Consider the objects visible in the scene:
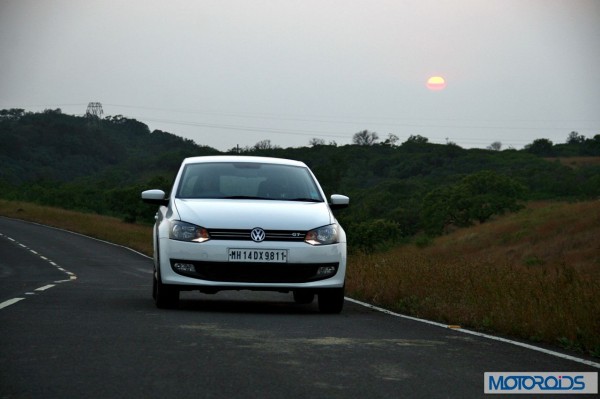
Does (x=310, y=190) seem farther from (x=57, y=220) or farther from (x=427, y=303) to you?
(x=57, y=220)

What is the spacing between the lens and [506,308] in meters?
11.2

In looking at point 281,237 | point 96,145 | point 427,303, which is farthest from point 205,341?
point 96,145

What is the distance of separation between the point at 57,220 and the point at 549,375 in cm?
7578

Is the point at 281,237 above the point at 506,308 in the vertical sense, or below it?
above

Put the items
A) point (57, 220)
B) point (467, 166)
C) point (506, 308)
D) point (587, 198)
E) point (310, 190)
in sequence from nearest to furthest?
1. point (506, 308)
2. point (310, 190)
3. point (57, 220)
4. point (587, 198)
5. point (467, 166)

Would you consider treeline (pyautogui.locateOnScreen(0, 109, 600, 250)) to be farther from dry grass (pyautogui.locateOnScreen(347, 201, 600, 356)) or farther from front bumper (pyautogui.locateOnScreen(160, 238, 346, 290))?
front bumper (pyautogui.locateOnScreen(160, 238, 346, 290))

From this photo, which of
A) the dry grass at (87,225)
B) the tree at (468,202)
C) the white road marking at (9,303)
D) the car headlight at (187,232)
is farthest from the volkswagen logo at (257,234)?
the tree at (468,202)

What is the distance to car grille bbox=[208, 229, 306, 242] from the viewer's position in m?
11.3

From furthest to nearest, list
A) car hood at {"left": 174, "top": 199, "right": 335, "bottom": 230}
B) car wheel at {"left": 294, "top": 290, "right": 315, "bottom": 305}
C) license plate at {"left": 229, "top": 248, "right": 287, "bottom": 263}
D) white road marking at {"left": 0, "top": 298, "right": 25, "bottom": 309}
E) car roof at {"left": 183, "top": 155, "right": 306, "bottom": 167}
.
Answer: car wheel at {"left": 294, "top": 290, "right": 315, "bottom": 305} → car roof at {"left": 183, "top": 155, "right": 306, "bottom": 167} → white road marking at {"left": 0, "top": 298, "right": 25, "bottom": 309} → car hood at {"left": 174, "top": 199, "right": 335, "bottom": 230} → license plate at {"left": 229, "top": 248, "right": 287, "bottom": 263}

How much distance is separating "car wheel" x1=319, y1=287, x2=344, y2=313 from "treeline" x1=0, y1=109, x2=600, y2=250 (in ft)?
254

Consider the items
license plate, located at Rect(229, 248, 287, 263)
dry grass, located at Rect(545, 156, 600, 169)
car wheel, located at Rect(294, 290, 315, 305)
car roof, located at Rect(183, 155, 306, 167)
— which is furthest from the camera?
dry grass, located at Rect(545, 156, 600, 169)

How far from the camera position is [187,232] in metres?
11.4

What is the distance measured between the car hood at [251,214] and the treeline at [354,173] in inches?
3045

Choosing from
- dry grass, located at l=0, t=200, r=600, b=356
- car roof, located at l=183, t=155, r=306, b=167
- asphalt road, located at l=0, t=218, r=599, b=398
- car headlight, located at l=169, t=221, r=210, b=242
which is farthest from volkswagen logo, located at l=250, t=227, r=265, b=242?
dry grass, located at l=0, t=200, r=600, b=356
